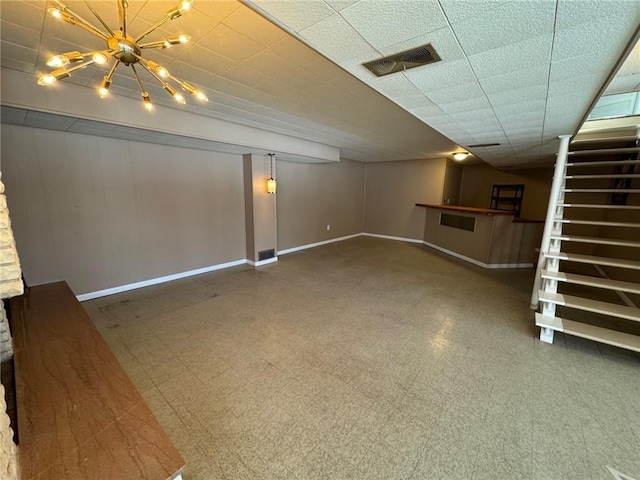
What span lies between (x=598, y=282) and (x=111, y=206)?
6.05m

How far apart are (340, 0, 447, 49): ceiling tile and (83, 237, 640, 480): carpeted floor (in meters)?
2.38

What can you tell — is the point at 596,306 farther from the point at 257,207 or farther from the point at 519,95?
the point at 257,207

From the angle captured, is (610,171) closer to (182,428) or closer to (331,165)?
(331,165)

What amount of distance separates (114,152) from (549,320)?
5.81 m

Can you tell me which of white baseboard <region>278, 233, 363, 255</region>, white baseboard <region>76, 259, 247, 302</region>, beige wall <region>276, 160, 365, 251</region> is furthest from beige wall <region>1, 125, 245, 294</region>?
white baseboard <region>278, 233, 363, 255</region>

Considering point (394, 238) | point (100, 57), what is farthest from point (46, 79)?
point (394, 238)

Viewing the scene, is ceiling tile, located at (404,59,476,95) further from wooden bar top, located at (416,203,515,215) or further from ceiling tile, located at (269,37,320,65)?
wooden bar top, located at (416,203,515,215)

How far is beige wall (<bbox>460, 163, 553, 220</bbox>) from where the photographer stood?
7.14 metres

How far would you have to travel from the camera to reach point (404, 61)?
162 centimetres

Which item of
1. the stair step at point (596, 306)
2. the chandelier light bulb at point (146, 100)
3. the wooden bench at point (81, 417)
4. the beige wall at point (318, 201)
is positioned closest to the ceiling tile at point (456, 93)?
the chandelier light bulb at point (146, 100)

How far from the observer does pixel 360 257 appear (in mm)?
6070

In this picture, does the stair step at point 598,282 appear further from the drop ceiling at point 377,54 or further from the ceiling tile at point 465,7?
the ceiling tile at point 465,7

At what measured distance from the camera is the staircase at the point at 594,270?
2605 millimetres

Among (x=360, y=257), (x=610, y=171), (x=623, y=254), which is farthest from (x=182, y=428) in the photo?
(x=610, y=171)
